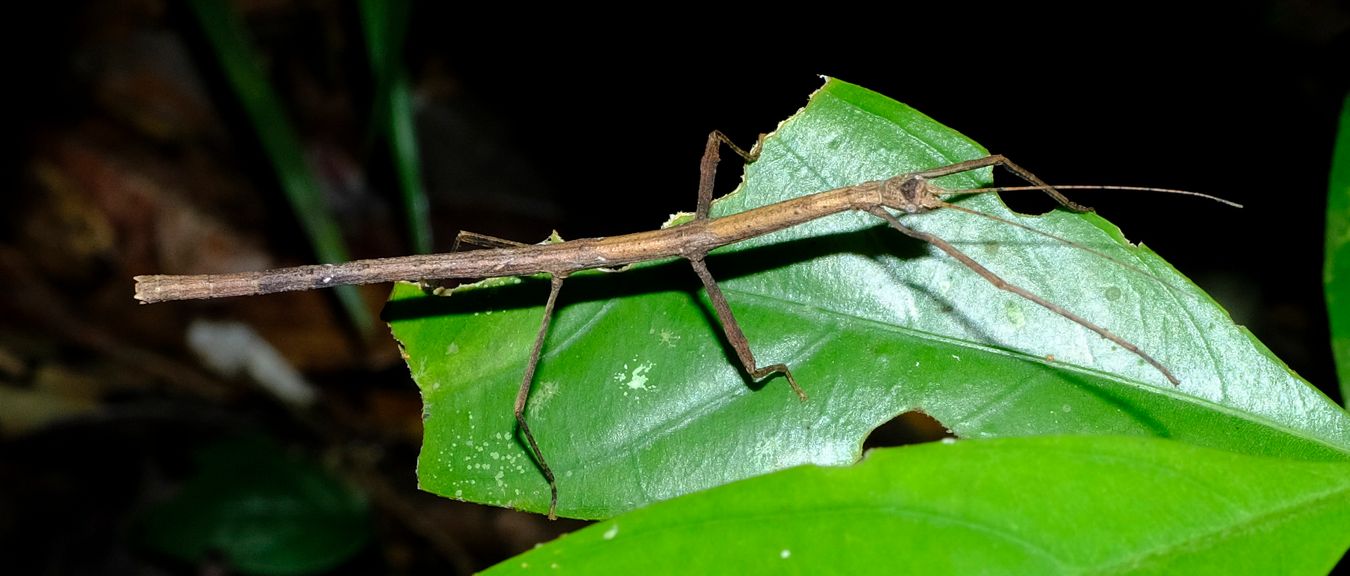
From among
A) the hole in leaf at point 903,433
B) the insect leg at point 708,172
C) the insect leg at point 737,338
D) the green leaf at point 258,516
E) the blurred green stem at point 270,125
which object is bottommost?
the hole in leaf at point 903,433

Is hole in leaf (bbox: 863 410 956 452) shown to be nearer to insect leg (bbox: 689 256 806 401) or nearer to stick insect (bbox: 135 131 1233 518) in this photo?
Answer: insect leg (bbox: 689 256 806 401)

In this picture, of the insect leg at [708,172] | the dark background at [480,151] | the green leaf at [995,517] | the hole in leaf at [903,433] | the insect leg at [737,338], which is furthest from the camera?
the dark background at [480,151]

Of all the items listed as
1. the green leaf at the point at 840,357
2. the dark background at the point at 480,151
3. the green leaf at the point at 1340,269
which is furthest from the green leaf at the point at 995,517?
the dark background at the point at 480,151

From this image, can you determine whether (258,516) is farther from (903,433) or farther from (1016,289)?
(1016,289)

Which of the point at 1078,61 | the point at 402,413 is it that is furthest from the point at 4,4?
the point at 1078,61

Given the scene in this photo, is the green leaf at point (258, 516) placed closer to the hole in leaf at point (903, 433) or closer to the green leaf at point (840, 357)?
the green leaf at point (840, 357)
